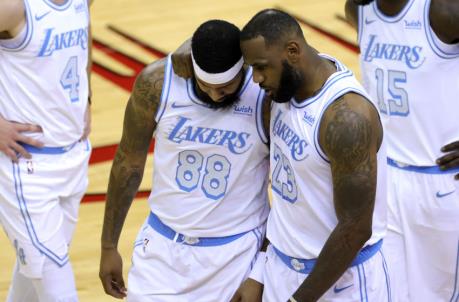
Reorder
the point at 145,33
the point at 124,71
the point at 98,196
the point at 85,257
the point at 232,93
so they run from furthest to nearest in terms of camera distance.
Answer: the point at 145,33 < the point at 124,71 < the point at 98,196 < the point at 85,257 < the point at 232,93

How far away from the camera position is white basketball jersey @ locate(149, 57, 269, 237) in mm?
4078

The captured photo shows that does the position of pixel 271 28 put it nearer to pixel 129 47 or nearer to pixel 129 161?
pixel 129 161

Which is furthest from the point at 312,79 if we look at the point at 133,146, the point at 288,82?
the point at 133,146

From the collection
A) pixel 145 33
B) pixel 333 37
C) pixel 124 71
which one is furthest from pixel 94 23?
pixel 333 37

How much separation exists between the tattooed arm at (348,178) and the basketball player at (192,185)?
1.54ft

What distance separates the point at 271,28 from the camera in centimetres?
373

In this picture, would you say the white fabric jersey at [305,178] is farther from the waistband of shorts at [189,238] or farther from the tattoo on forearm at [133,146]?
the tattoo on forearm at [133,146]

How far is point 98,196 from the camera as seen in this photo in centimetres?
689

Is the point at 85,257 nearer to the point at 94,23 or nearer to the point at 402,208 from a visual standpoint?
the point at 402,208

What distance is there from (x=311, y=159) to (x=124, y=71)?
5244 millimetres

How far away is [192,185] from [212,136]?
0.22 m

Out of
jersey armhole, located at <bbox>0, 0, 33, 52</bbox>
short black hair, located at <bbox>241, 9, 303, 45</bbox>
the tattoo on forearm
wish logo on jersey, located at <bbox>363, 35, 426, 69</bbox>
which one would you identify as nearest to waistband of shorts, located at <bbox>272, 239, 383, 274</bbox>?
the tattoo on forearm

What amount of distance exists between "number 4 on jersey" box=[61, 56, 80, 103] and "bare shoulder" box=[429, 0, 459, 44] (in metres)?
1.54

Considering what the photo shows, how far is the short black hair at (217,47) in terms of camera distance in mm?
3830
